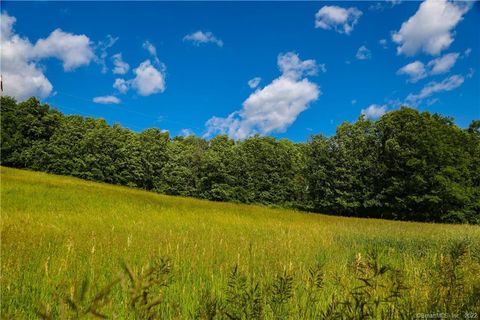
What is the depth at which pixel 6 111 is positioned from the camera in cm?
6831

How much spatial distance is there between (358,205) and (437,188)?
421 inches

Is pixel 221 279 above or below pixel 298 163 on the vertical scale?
below

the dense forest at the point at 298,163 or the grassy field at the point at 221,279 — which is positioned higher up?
the dense forest at the point at 298,163

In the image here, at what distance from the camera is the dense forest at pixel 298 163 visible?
154ft

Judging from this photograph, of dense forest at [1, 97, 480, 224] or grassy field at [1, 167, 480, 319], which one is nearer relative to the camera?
grassy field at [1, 167, 480, 319]

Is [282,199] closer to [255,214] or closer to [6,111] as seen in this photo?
[255,214]

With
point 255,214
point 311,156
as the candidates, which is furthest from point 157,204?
point 311,156

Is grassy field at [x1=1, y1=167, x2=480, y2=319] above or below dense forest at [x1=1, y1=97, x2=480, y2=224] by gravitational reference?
below

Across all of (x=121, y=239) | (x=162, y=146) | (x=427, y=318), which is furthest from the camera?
(x=162, y=146)

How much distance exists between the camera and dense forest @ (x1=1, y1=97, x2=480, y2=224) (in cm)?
4700

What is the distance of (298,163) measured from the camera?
68.9 m

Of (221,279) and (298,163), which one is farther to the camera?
(298,163)

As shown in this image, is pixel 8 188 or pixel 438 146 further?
pixel 438 146

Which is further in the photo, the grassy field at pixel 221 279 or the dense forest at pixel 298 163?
the dense forest at pixel 298 163
